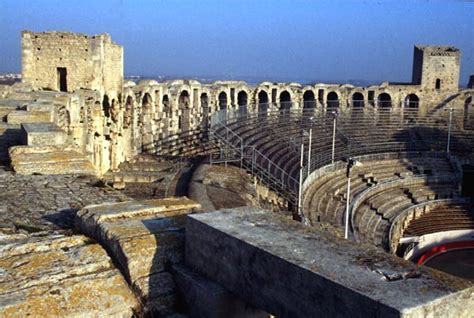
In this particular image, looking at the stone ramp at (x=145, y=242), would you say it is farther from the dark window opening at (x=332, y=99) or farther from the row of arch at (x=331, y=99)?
the dark window opening at (x=332, y=99)

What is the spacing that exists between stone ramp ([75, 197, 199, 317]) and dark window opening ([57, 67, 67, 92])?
15.1 m

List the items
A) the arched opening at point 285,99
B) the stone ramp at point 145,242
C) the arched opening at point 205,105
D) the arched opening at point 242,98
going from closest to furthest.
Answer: the stone ramp at point 145,242
the arched opening at point 205,105
the arched opening at point 242,98
the arched opening at point 285,99

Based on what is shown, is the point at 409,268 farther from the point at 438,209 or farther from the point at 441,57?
the point at 441,57

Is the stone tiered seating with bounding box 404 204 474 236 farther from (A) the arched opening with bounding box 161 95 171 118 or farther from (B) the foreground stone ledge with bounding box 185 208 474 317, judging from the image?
(B) the foreground stone ledge with bounding box 185 208 474 317

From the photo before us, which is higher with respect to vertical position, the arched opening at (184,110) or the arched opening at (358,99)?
the arched opening at (358,99)

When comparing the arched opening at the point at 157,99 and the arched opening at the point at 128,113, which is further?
the arched opening at the point at 157,99

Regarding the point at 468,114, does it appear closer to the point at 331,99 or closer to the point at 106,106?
the point at 331,99

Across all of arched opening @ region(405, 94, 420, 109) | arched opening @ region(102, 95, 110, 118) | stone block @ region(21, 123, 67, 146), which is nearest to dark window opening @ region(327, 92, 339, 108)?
arched opening @ region(405, 94, 420, 109)

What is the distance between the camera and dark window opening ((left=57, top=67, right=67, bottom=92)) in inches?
718

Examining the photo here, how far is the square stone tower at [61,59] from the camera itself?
17.9m

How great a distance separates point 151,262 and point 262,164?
17096 mm

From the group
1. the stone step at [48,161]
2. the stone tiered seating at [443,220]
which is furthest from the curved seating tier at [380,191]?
Result: the stone step at [48,161]

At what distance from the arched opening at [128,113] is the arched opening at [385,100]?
19.4 m

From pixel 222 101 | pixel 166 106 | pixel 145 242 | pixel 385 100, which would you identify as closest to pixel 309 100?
pixel 385 100
